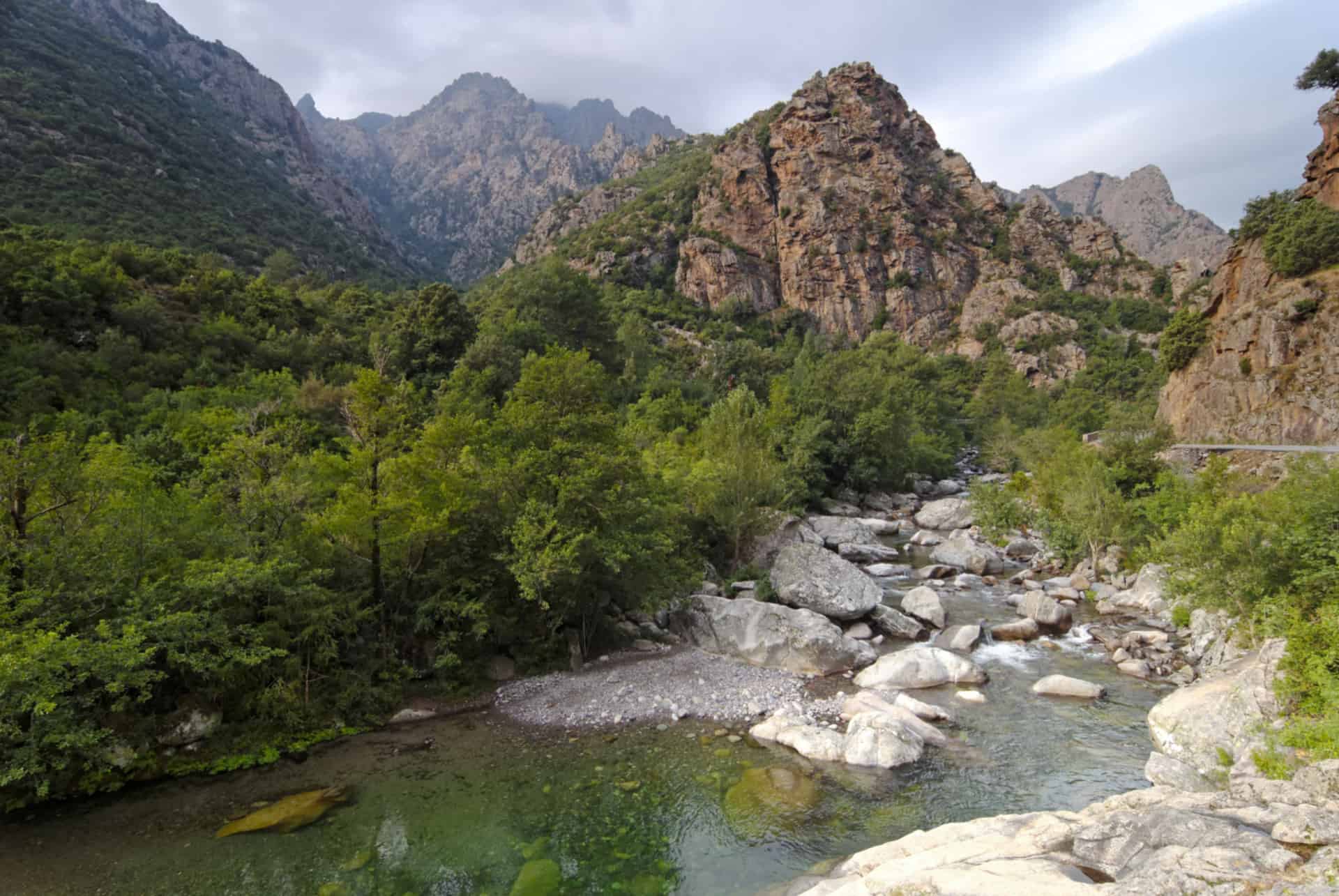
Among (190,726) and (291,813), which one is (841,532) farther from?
(190,726)

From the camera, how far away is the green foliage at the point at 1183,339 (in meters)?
46.1

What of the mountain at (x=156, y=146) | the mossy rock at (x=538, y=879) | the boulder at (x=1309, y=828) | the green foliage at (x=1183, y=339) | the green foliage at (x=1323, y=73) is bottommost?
the mossy rock at (x=538, y=879)

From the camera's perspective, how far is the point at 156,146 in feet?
301

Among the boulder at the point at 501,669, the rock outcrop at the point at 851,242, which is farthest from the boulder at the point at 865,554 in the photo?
the rock outcrop at the point at 851,242

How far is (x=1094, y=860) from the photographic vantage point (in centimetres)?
838

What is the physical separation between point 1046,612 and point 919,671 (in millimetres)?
8728

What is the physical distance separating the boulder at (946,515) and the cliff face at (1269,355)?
51.0 ft

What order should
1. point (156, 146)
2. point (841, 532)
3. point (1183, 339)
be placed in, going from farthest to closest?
point (156, 146) < point (1183, 339) < point (841, 532)

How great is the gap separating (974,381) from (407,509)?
349ft

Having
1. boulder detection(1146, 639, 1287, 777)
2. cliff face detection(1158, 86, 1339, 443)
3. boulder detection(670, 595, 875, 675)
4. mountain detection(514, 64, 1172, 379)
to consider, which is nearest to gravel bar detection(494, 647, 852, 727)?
boulder detection(670, 595, 875, 675)

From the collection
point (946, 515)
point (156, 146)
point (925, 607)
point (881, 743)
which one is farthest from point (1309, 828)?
point (156, 146)

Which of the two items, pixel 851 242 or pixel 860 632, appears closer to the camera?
pixel 860 632

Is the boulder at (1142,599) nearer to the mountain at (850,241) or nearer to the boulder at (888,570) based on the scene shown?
the boulder at (888,570)

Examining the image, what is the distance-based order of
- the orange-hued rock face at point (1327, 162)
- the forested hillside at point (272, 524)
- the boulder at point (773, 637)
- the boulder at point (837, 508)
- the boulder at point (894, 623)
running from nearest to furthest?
the forested hillside at point (272, 524)
the boulder at point (773, 637)
the boulder at point (894, 623)
the orange-hued rock face at point (1327, 162)
the boulder at point (837, 508)
